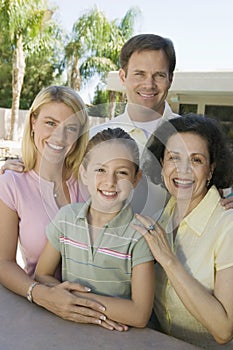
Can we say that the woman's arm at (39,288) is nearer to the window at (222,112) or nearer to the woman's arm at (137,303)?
the woman's arm at (137,303)

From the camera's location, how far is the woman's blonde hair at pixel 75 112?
1830mm

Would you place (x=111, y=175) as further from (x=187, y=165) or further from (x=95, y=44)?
(x=95, y=44)

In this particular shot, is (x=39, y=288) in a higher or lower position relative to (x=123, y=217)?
lower

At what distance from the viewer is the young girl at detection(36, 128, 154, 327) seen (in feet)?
4.94

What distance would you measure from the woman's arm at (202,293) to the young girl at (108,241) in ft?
0.16

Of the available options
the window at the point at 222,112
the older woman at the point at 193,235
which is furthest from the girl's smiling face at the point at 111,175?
the window at the point at 222,112

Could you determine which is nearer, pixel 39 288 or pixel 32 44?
pixel 39 288

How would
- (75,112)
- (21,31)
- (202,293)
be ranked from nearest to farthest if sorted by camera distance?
(202,293) → (75,112) → (21,31)

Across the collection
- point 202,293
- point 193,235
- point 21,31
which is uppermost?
point 21,31

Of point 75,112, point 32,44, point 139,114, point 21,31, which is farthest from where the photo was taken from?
point 32,44

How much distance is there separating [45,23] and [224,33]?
1322cm

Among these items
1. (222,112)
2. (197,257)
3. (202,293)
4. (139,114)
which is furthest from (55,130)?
(222,112)

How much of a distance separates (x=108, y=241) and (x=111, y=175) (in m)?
0.22

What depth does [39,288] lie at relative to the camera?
1.63 m
